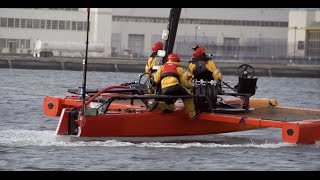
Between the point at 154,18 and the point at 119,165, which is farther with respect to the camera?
the point at 154,18

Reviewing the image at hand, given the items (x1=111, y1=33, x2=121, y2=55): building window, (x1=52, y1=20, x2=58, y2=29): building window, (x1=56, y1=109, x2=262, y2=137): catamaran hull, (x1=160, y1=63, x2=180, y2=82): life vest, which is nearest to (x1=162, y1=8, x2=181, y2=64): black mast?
(x1=56, y1=109, x2=262, y2=137): catamaran hull

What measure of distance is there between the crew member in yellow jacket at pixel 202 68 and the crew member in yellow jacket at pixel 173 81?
82cm

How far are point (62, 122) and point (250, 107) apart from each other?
4303 millimetres

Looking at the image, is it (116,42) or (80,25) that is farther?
(116,42)

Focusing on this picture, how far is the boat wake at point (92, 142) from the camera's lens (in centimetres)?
1619

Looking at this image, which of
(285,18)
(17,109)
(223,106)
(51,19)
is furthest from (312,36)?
(223,106)

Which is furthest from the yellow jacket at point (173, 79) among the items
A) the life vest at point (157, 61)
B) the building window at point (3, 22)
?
the building window at point (3, 22)

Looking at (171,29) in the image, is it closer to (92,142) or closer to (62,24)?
(92,142)

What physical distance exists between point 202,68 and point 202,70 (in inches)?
1.9

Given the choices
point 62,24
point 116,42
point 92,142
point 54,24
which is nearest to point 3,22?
point 54,24

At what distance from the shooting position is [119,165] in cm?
1403

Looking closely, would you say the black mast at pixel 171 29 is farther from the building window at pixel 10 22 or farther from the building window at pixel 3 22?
the building window at pixel 10 22

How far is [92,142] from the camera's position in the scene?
16.3 meters

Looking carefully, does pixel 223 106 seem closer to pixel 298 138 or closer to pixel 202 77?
pixel 202 77
